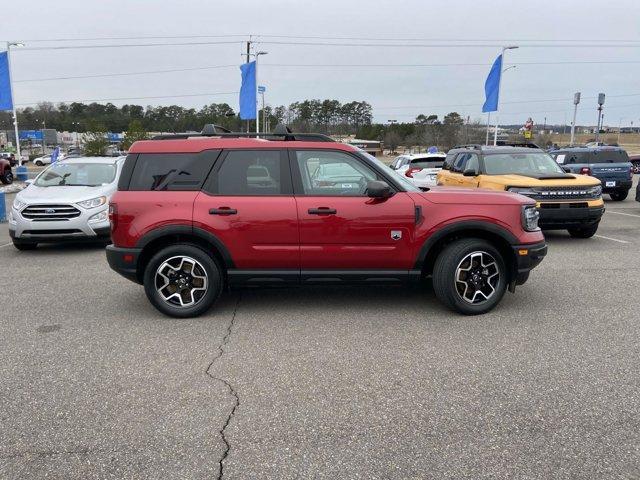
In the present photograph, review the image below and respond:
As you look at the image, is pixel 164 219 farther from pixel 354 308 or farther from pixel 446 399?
pixel 446 399

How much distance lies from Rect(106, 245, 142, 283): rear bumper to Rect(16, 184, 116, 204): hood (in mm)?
4152

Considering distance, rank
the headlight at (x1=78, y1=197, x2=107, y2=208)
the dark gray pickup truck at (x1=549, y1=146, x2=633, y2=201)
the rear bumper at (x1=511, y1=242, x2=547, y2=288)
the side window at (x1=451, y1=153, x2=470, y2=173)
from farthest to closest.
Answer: the dark gray pickup truck at (x1=549, y1=146, x2=633, y2=201)
the side window at (x1=451, y1=153, x2=470, y2=173)
the headlight at (x1=78, y1=197, x2=107, y2=208)
the rear bumper at (x1=511, y1=242, x2=547, y2=288)

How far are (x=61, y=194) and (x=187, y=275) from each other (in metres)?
5.10

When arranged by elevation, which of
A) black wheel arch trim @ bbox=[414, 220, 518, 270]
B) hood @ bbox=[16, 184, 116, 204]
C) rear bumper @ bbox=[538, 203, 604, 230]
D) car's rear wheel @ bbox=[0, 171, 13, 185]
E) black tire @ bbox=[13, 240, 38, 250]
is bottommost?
car's rear wheel @ bbox=[0, 171, 13, 185]

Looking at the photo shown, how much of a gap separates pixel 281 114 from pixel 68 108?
48697mm

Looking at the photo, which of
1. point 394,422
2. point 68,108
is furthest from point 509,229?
point 68,108

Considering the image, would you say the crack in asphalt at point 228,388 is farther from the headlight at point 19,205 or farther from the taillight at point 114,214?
the headlight at point 19,205

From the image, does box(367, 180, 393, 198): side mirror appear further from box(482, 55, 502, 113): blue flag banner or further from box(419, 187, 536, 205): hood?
box(482, 55, 502, 113): blue flag banner

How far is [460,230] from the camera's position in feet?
17.5

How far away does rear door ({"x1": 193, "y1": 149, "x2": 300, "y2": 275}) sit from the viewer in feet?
17.3

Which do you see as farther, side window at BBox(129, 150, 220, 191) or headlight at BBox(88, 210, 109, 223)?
headlight at BBox(88, 210, 109, 223)

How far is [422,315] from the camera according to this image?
214 inches

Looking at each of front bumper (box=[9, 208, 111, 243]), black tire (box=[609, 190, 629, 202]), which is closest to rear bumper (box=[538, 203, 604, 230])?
front bumper (box=[9, 208, 111, 243])

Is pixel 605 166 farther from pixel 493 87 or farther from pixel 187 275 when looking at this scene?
pixel 187 275
